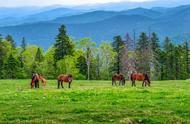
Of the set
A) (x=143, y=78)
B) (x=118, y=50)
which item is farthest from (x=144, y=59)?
(x=143, y=78)

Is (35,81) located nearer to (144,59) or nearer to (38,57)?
(144,59)

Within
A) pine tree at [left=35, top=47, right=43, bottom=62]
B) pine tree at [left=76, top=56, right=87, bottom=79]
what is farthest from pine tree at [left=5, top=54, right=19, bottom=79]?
pine tree at [left=35, top=47, right=43, bottom=62]

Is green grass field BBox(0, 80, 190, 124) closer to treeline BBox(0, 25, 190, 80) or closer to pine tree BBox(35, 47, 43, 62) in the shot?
treeline BBox(0, 25, 190, 80)

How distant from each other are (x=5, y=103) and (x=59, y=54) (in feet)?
284

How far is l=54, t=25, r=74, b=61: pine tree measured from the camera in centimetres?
10669

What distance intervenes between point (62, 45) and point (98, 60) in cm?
2042

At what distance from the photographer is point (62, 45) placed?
352 feet

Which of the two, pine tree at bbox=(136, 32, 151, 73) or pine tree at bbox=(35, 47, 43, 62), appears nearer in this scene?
pine tree at bbox=(136, 32, 151, 73)

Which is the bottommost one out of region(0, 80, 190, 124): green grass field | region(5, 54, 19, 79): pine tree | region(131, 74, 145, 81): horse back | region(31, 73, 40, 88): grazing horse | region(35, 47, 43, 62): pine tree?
region(0, 80, 190, 124): green grass field

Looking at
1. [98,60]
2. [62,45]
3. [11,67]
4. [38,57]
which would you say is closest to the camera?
[62,45]

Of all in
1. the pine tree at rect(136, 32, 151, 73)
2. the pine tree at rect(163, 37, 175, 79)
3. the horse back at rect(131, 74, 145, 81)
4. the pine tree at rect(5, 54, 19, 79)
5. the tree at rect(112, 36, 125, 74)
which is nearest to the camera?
the horse back at rect(131, 74, 145, 81)

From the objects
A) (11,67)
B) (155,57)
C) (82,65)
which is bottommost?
(11,67)

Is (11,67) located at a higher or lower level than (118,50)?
lower

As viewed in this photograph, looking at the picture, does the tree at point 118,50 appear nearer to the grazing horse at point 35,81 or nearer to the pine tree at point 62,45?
the pine tree at point 62,45
